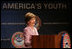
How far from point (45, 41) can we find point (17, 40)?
2840mm

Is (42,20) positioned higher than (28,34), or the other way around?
(28,34)

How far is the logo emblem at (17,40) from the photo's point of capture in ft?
12.4

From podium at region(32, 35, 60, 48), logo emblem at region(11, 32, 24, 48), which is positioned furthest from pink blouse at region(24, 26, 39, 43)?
logo emblem at region(11, 32, 24, 48)

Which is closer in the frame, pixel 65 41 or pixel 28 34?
pixel 65 41

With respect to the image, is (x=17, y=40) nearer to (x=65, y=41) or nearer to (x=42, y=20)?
(x=42, y=20)

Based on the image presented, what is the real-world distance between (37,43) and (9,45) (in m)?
2.89

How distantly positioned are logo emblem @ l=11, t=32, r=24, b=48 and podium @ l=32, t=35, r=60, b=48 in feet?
9.17

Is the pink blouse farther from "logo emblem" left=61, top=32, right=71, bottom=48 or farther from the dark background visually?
the dark background

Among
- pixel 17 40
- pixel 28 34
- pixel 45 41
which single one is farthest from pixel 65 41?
pixel 17 40

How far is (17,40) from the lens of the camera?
379cm

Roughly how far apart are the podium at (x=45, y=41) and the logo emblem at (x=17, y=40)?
2.80 metres

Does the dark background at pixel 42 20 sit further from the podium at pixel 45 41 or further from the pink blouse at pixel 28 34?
the podium at pixel 45 41

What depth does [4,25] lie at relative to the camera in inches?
152

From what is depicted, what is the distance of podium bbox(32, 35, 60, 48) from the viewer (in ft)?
3.23
